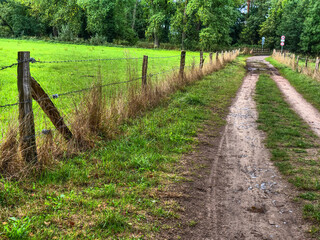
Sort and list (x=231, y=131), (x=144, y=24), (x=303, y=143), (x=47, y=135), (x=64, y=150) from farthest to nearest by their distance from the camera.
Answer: (x=144, y=24), (x=231, y=131), (x=303, y=143), (x=64, y=150), (x=47, y=135)

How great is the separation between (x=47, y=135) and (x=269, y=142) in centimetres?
480

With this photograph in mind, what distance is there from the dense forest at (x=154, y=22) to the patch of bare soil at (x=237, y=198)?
4559 centimetres

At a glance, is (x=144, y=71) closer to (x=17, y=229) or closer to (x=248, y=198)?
(x=248, y=198)

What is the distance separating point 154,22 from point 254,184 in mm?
52273

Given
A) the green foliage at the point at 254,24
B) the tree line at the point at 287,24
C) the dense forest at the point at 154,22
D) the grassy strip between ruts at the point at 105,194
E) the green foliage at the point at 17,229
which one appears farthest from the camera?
the green foliage at the point at 254,24

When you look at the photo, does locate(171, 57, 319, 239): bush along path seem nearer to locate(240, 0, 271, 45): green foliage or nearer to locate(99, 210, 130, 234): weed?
locate(99, 210, 130, 234): weed

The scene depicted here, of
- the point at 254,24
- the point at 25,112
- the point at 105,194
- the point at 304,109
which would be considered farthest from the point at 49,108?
the point at 254,24

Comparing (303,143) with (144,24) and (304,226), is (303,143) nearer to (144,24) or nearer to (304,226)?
(304,226)

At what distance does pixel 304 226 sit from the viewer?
139 inches

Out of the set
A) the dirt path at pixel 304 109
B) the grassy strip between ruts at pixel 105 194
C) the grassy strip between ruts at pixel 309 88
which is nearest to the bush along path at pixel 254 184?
the grassy strip between ruts at pixel 105 194

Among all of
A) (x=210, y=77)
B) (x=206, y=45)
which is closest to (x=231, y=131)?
(x=210, y=77)

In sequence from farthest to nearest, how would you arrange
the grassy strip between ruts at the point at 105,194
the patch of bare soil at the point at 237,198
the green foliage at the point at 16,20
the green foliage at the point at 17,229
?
the green foliage at the point at 16,20, the patch of bare soil at the point at 237,198, the grassy strip between ruts at the point at 105,194, the green foliage at the point at 17,229

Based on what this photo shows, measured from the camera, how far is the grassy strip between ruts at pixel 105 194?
3213 millimetres

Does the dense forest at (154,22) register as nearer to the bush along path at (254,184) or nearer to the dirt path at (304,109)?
the dirt path at (304,109)
